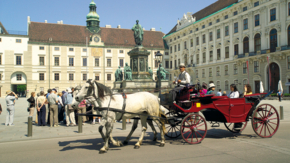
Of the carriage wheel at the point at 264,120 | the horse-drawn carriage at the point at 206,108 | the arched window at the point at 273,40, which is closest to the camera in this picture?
the horse-drawn carriage at the point at 206,108

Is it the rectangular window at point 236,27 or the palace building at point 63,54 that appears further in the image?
the palace building at point 63,54

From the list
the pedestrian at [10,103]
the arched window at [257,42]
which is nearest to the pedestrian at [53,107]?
the pedestrian at [10,103]

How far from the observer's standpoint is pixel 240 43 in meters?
42.4

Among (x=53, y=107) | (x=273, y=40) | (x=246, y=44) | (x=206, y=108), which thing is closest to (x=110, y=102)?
(x=206, y=108)

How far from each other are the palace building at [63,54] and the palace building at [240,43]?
15.5m

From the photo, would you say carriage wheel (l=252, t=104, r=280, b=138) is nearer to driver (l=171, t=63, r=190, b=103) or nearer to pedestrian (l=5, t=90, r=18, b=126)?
driver (l=171, t=63, r=190, b=103)

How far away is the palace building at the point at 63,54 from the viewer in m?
57.2

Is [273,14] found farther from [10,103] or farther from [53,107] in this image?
[10,103]

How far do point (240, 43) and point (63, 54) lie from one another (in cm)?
4249

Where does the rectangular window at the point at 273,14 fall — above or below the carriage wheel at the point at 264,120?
above

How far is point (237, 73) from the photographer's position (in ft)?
141

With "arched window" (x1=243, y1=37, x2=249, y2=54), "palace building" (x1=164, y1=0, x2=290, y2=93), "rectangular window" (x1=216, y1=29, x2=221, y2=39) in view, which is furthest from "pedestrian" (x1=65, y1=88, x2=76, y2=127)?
"rectangular window" (x1=216, y1=29, x2=221, y2=39)

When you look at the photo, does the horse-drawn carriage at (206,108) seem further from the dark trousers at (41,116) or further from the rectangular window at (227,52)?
the rectangular window at (227,52)

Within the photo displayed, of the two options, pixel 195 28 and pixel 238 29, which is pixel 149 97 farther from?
pixel 195 28
